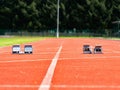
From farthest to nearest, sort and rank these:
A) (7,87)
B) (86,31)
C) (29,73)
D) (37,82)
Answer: (86,31)
(29,73)
(37,82)
(7,87)

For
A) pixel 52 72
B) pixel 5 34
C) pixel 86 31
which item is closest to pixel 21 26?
pixel 5 34

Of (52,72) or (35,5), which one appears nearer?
(52,72)

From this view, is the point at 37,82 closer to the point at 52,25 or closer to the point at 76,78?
the point at 76,78

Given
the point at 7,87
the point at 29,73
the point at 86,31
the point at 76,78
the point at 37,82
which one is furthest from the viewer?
the point at 86,31

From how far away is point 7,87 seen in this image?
10.3 m

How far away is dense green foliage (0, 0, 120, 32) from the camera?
363ft

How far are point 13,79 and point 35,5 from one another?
10168 centimetres

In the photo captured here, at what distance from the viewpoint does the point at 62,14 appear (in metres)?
113

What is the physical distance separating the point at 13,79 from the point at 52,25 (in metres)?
101

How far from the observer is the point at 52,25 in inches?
4454

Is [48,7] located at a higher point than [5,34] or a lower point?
higher

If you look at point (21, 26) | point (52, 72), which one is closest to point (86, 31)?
point (21, 26)

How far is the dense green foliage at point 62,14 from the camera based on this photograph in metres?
111

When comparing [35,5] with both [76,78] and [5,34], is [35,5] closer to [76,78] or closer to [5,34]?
[5,34]
